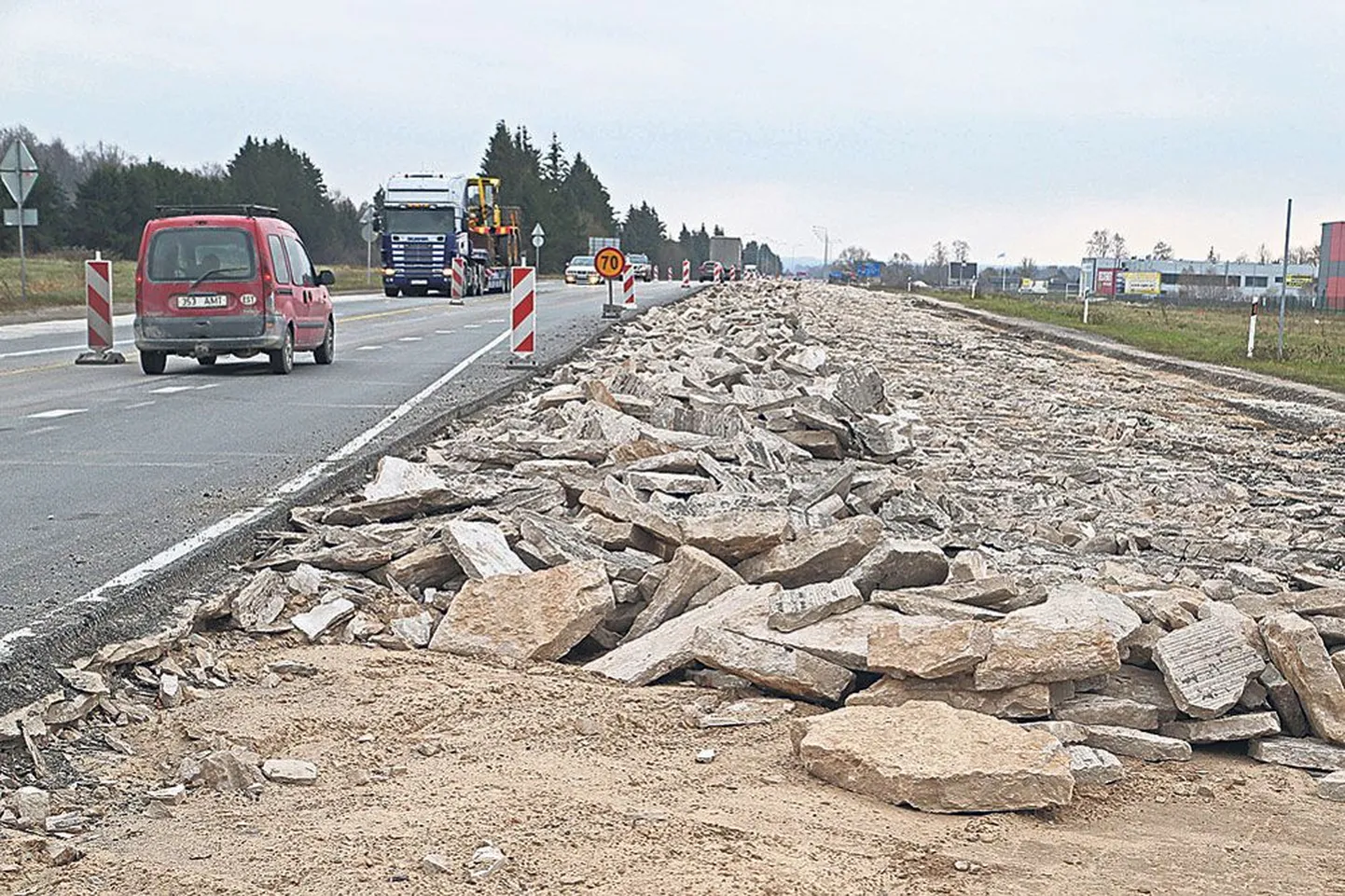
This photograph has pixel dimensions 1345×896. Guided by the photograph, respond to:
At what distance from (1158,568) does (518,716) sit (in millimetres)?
3783

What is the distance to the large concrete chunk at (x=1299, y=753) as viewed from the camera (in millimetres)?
5316

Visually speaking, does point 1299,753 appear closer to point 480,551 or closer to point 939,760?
point 939,760

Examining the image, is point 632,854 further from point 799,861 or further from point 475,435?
point 475,435

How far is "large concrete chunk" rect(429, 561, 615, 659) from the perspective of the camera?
6.35 meters

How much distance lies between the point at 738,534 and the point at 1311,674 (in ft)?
8.49

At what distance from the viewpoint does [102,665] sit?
18.8ft

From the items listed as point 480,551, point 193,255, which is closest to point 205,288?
Answer: point 193,255

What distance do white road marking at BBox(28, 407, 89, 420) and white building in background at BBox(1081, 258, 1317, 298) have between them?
92392 mm

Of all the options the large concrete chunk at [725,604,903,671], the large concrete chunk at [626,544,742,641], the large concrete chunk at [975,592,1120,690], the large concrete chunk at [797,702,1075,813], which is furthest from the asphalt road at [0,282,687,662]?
the large concrete chunk at [975,592,1120,690]

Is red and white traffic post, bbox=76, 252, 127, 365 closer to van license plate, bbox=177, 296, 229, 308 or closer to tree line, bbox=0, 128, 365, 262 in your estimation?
van license plate, bbox=177, 296, 229, 308

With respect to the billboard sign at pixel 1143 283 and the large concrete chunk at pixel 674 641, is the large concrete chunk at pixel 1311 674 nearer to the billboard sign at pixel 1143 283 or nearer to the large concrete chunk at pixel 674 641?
the large concrete chunk at pixel 674 641

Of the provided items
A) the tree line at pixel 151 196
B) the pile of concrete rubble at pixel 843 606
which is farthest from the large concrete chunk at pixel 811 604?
the tree line at pixel 151 196

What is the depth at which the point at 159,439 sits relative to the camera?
12484 millimetres

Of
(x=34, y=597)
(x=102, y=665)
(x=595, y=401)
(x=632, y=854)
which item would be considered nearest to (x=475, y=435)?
(x=595, y=401)
